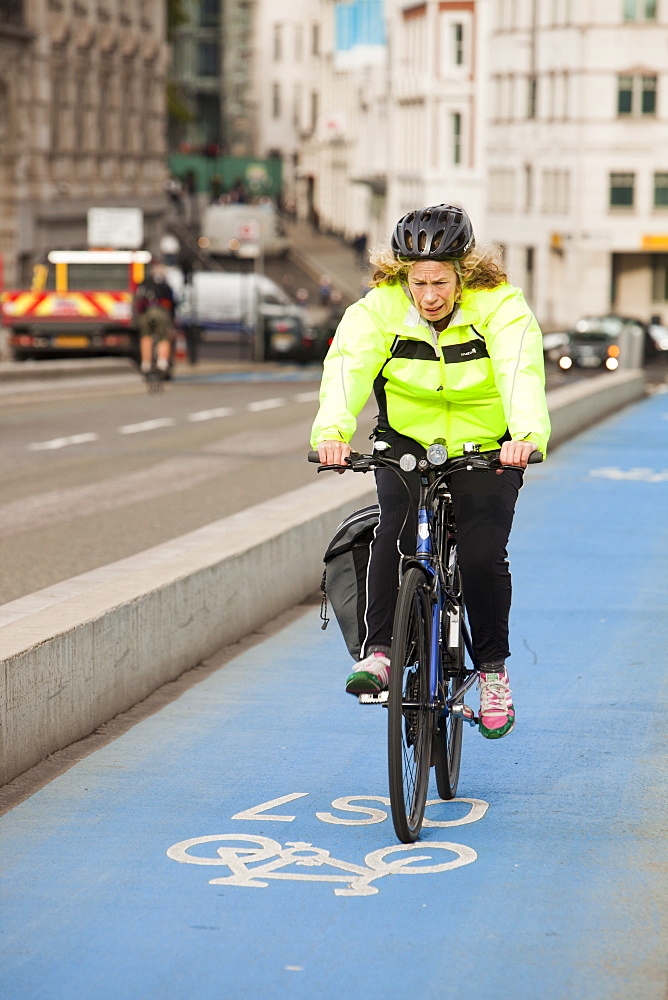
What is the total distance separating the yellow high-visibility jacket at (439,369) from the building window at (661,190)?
69452mm

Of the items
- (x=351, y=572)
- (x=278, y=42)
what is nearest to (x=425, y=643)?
(x=351, y=572)

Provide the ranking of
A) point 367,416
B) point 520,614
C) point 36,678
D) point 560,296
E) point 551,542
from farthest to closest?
point 560,296, point 367,416, point 551,542, point 520,614, point 36,678

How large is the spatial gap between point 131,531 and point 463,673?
8.01 metres

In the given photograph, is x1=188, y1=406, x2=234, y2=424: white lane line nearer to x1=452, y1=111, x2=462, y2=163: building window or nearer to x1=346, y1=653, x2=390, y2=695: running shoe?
x1=346, y1=653, x2=390, y2=695: running shoe

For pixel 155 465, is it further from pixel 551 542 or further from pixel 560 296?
pixel 560 296

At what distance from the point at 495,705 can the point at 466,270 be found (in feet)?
4.12

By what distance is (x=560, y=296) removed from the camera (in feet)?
244

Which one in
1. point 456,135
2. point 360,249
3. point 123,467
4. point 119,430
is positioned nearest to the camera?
point 123,467

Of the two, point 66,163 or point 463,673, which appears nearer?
point 463,673

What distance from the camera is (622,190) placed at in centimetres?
7406

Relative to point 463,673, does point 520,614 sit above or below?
below

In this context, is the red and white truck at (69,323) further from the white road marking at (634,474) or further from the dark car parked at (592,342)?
the white road marking at (634,474)

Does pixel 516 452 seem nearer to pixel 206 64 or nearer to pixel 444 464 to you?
pixel 444 464

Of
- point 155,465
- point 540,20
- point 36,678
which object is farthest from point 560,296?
point 36,678
